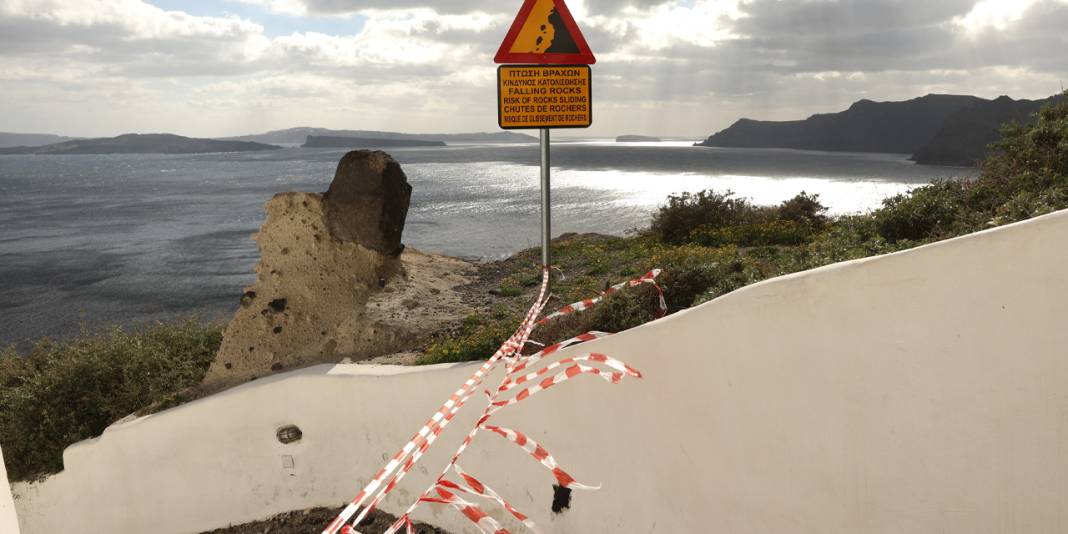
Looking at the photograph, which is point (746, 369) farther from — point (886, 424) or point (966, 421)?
point (966, 421)

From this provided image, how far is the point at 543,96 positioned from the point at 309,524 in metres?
4.01

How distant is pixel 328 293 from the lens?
815 centimetres

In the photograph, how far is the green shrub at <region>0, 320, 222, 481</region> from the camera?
7879 millimetres

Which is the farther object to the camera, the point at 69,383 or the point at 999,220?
the point at 69,383

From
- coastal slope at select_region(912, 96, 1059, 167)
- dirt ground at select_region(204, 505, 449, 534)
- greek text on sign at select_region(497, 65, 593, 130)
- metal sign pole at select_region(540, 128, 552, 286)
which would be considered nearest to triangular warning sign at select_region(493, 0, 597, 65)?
greek text on sign at select_region(497, 65, 593, 130)

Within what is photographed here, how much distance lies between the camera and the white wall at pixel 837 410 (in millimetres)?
3330

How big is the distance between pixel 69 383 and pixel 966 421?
851 centimetres

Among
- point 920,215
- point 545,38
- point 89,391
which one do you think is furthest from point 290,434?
point 920,215

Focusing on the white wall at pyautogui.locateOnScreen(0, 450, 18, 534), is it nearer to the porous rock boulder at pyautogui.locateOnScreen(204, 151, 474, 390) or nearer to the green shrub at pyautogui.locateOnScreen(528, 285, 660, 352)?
the green shrub at pyautogui.locateOnScreen(528, 285, 660, 352)

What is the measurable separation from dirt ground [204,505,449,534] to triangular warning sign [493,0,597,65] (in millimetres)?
3662

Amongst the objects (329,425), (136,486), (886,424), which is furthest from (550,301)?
(886,424)

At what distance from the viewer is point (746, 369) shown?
3980 mm

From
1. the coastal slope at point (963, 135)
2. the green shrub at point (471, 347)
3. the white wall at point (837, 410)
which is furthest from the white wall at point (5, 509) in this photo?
the coastal slope at point (963, 135)

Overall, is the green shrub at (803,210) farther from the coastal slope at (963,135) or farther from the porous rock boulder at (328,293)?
the coastal slope at (963,135)
